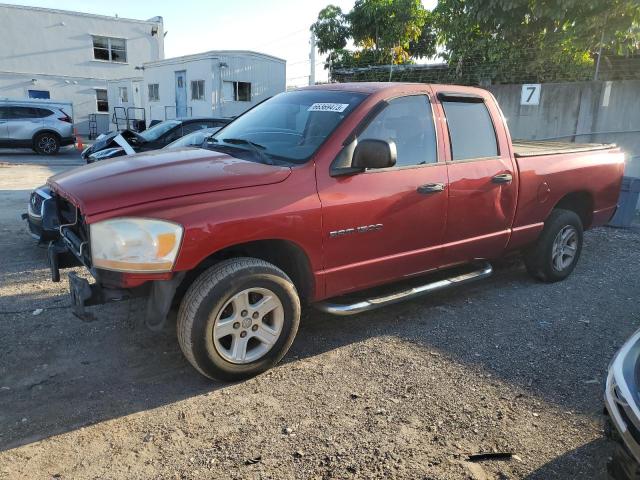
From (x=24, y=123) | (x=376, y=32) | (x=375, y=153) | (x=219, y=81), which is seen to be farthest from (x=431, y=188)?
(x=24, y=123)

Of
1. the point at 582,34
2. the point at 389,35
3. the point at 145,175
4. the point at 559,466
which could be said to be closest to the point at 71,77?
the point at 389,35

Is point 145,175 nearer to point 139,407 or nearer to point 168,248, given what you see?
point 168,248

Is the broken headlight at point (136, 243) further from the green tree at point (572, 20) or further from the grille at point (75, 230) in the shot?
the green tree at point (572, 20)

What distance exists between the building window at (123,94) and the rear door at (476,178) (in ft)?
83.4

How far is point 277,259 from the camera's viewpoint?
3.60m

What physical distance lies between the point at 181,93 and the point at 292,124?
61.5ft

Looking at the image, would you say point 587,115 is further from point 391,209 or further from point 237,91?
point 237,91

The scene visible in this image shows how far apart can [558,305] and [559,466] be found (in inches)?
93.8

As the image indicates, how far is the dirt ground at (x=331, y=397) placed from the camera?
2.63 m

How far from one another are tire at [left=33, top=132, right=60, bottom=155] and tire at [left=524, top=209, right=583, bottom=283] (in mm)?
17140

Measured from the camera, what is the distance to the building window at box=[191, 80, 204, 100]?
19917mm

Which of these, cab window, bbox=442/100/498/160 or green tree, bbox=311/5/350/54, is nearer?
cab window, bbox=442/100/498/160

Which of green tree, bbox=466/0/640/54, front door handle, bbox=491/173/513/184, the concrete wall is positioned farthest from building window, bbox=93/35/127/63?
front door handle, bbox=491/173/513/184

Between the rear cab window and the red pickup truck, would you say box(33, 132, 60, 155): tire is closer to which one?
the red pickup truck
